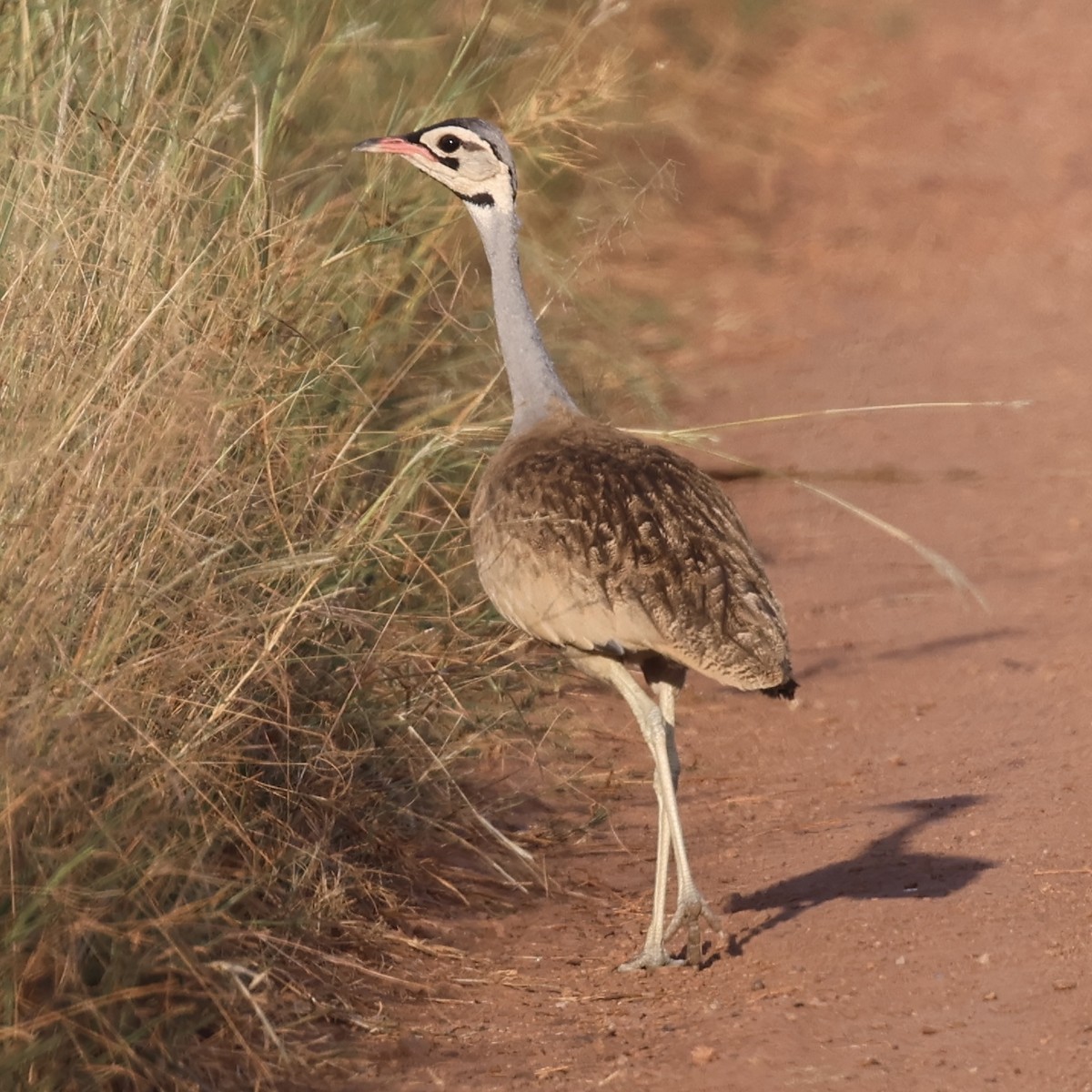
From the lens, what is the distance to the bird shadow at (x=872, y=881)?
4352 mm

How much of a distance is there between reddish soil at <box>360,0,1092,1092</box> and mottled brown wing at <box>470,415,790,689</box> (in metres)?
0.66

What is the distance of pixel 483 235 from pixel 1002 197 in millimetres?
6898

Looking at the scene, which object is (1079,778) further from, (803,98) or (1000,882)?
(803,98)

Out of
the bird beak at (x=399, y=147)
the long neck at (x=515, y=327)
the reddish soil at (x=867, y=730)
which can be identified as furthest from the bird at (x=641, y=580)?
the bird beak at (x=399, y=147)

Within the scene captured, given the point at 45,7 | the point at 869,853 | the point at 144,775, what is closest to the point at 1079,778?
the point at 869,853

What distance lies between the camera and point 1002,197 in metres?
11.1

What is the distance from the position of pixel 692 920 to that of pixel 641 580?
73 centimetres

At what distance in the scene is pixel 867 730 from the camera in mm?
5730

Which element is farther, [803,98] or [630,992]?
[803,98]

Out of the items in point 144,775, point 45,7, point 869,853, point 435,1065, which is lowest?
point 869,853

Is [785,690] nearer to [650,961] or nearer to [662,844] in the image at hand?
[662,844]

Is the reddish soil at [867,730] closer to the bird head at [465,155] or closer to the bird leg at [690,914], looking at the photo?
the bird leg at [690,914]

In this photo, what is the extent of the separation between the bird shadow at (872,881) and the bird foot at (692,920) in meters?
0.09

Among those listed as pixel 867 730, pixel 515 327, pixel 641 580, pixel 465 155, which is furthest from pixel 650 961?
pixel 465 155
